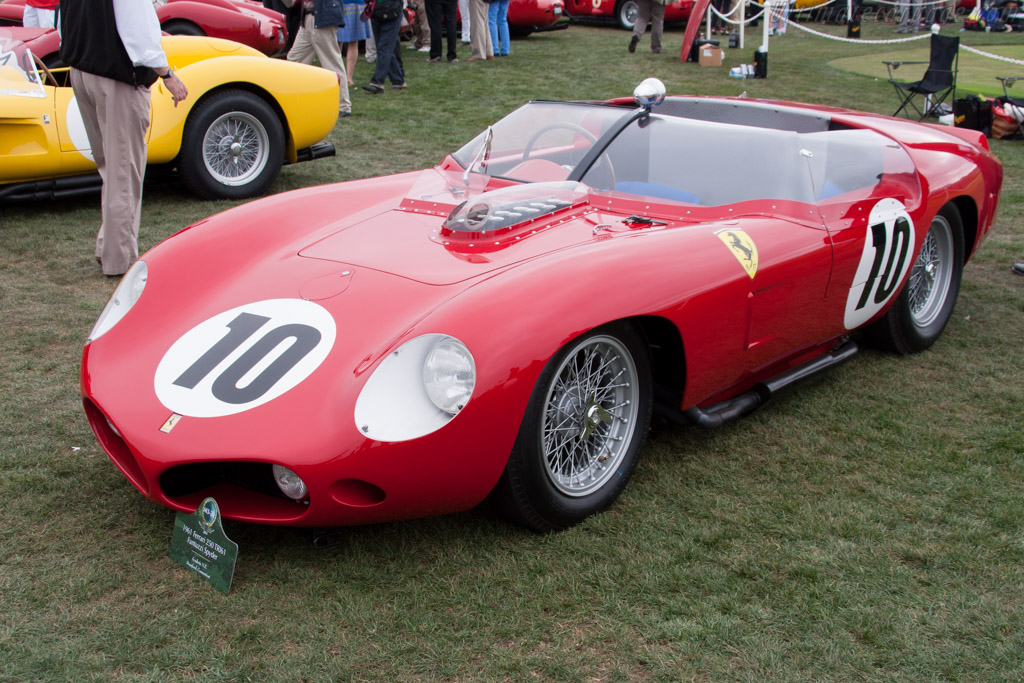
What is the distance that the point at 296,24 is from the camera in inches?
368

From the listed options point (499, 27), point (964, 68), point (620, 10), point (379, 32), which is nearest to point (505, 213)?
point (379, 32)

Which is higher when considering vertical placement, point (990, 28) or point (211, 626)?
point (990, 28)

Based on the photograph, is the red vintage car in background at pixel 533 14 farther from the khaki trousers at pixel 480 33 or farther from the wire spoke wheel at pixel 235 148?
the wire spoke wheel at pixel 235 148

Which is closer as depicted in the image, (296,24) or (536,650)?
(536,650)

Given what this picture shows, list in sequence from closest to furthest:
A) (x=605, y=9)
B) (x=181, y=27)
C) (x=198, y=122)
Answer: (x=198, y=122) < (x=181, y=27) < (x=605, y=9)

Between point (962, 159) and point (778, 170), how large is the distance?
135cm

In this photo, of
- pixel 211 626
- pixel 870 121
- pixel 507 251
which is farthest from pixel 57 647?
pixel 870 121

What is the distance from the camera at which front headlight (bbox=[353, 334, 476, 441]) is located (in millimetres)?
2201

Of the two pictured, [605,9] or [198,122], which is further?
[605,9]

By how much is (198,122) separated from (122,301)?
3320 mm

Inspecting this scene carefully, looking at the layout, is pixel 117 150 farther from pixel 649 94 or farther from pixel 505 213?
pixel 649 94

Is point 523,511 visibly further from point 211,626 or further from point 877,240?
point 877,240

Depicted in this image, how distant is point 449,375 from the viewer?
2260mm

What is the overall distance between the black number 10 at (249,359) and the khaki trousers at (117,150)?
8.51ft
